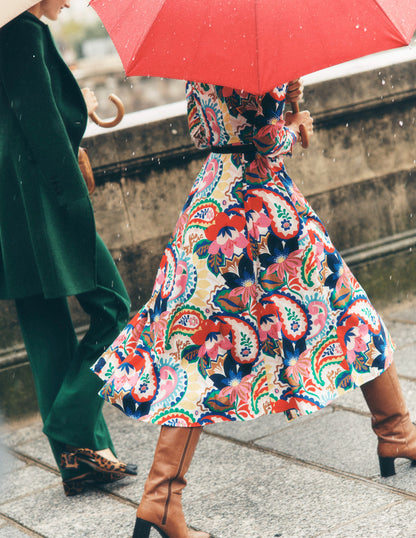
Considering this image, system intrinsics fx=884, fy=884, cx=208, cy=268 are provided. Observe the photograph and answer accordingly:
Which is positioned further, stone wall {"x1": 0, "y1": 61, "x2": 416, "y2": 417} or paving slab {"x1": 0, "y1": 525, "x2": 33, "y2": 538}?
stone wall {"x1": 0, "y1": 61, "x2": 416, "y2": 417}

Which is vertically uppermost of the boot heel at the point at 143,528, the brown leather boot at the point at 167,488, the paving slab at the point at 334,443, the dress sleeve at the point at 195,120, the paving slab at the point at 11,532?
the dress sleeve at the point at 195,120

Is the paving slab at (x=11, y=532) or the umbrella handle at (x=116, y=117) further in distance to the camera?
the umbrella handle at (x=116, y=117)

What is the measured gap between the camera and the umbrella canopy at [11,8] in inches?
119

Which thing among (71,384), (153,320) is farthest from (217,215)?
(71,384)

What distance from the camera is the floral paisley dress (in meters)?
2.91

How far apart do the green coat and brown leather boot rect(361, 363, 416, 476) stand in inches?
46.5

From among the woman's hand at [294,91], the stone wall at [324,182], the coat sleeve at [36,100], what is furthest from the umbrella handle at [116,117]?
the stone wall at [324,182]

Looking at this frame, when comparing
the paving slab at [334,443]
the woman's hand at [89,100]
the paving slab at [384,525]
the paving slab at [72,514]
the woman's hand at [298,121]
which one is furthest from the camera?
the woman's hand at [89,100]

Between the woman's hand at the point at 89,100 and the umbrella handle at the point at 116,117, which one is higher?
the woman's hand at the point at 89,100

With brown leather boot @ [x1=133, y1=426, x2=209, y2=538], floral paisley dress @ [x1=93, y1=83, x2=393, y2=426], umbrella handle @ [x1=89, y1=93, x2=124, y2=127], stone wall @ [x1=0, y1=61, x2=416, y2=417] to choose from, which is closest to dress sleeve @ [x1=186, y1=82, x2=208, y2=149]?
floral paisley dress @ [x1=93, y1=83, x2=393, y2=426]

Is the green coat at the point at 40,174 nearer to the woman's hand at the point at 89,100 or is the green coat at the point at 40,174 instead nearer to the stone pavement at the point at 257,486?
the woman's hand at the point at 89,100

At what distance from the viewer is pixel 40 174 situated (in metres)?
3.41

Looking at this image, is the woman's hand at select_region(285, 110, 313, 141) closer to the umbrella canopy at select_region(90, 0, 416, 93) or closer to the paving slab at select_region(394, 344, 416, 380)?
the umbrella canopy at select_region(90, 0, 416, 93)

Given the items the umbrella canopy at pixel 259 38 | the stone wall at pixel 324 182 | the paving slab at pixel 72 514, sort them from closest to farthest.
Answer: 1. the umbrella canopy at pixel 259 38
2. the paving slab at pixel 72 514
3. the stone wall at pixel 324 182
